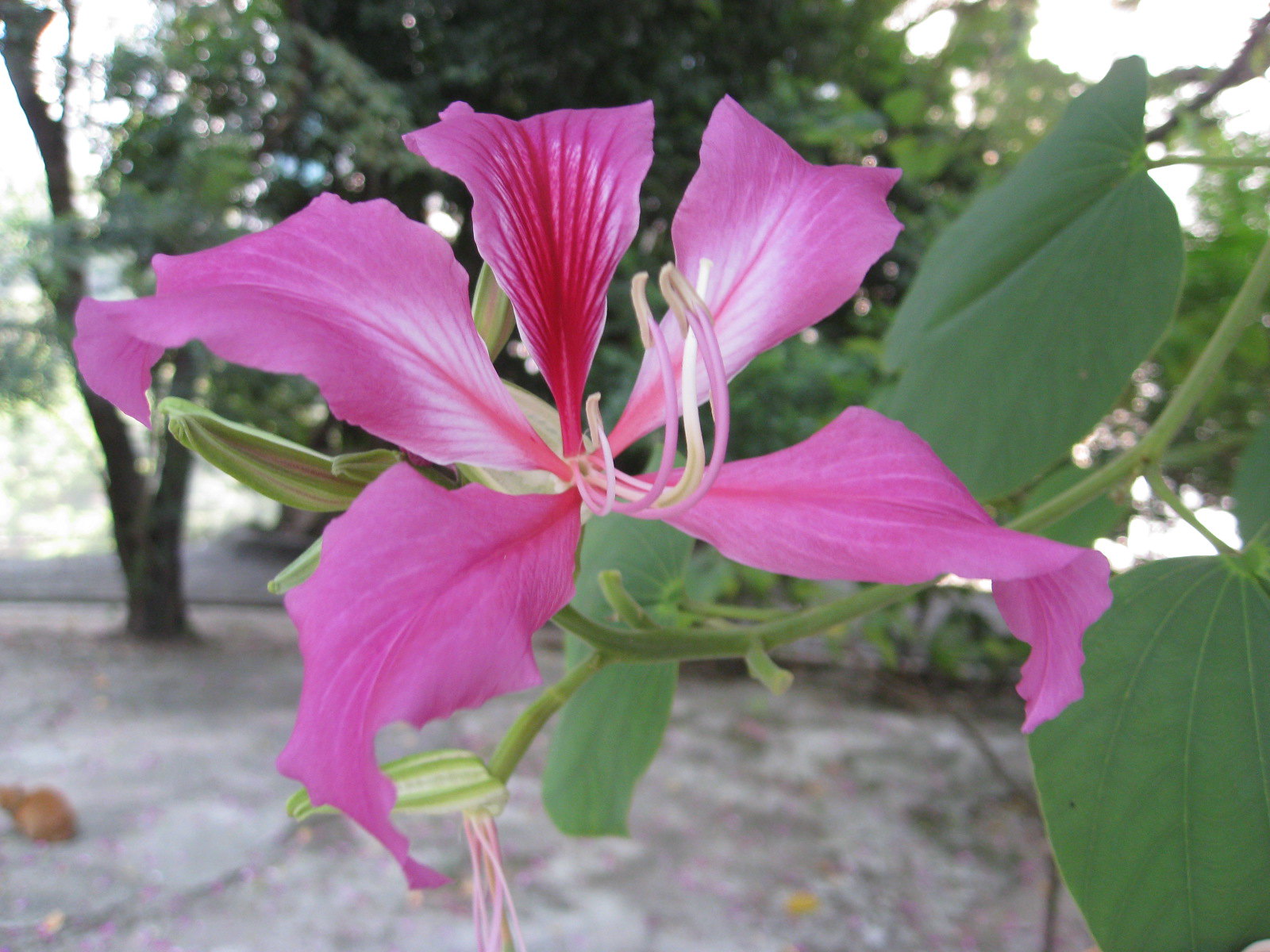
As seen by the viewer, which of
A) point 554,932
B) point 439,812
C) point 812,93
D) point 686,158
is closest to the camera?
point 439,812

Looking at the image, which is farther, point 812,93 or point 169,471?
point 169,471

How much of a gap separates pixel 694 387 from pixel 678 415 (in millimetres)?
11

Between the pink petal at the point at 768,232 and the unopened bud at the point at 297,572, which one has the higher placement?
the pink petal at the point at 768,232

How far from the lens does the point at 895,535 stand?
0.87ft

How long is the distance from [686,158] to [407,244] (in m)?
2.27

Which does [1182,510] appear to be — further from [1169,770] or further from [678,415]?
[678,415]

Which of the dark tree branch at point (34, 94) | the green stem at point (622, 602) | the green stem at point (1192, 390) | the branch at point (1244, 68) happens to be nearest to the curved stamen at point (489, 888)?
the green stem at point (622, 602)

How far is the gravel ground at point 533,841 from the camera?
6.06ft

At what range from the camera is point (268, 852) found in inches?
79.9

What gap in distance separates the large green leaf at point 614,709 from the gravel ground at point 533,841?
1.40 m

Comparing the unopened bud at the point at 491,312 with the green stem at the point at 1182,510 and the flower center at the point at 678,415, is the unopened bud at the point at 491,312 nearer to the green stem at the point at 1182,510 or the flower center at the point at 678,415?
the flower center at the point at 678,415

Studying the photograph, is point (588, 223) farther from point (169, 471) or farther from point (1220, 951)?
point (169, 471)

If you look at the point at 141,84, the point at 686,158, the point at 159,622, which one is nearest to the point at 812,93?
the point at 686,158

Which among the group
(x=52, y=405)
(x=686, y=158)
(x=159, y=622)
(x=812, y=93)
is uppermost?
(x=812, y=93)
